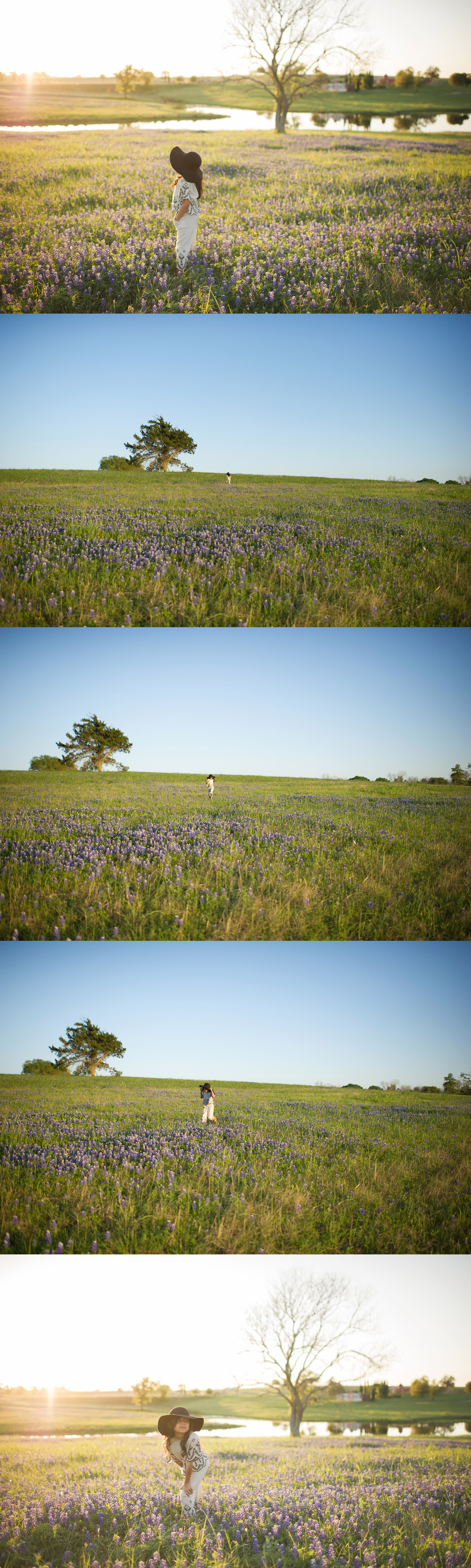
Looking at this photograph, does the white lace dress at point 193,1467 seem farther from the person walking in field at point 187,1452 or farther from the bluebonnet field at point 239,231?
the bluebonnet field at point 239,231

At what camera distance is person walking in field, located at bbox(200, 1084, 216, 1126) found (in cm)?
513

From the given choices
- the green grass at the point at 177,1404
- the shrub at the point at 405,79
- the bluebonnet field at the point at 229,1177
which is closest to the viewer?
the bluebonnet field at the point at 229,1177

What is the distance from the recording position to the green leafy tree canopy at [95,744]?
17.8 feet

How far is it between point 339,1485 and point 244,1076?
2.02 metres

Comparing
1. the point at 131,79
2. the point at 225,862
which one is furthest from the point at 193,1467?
the point at 131,79

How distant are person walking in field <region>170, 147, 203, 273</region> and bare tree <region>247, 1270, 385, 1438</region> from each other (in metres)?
5.75

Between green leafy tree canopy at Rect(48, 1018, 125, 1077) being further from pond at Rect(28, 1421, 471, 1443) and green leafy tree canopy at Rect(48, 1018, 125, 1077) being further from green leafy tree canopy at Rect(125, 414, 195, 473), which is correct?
green leafy tree canopy at Rect(125, 414, 195, 473)

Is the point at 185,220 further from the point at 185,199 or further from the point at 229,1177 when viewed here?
the point at 229,1177

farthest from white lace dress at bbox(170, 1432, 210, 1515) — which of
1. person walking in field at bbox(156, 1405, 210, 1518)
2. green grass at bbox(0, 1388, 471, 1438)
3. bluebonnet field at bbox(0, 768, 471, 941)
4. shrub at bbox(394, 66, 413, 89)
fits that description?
shrub at bbox(394, 66, 413, 89)

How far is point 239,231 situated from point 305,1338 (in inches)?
245

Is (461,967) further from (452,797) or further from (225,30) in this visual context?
(225,30)

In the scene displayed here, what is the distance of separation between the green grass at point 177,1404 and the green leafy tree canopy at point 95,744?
11.1 feet

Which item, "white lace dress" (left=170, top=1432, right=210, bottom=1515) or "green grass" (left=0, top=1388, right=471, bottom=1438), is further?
"green grass" (left=0, top=1388, right=471, bottom=1438)

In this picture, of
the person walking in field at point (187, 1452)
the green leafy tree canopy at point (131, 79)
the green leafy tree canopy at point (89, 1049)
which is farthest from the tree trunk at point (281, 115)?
the person walking in field at point (187, 1452)
